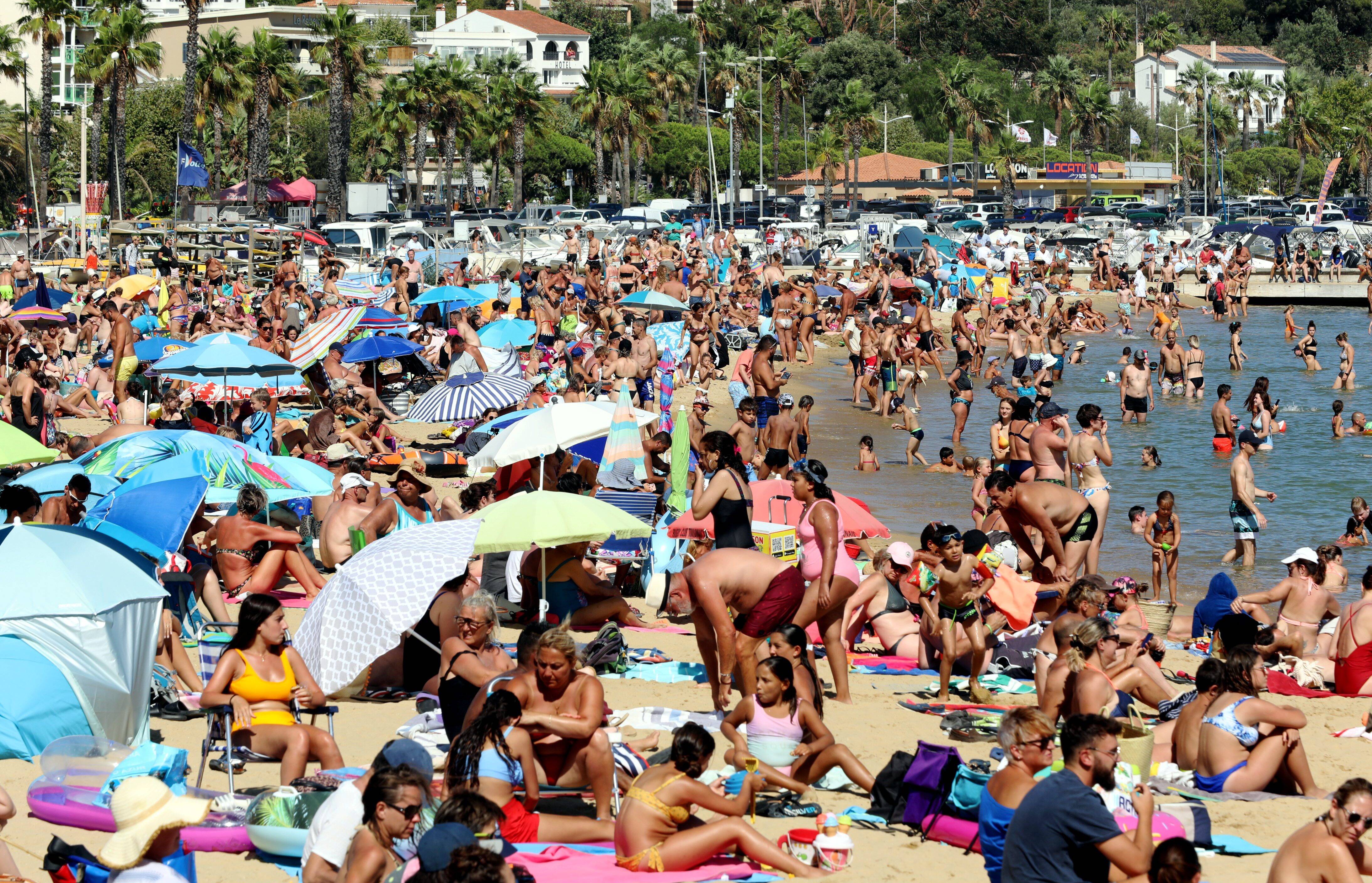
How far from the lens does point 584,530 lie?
7.76 meters

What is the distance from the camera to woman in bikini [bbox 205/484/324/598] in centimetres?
898

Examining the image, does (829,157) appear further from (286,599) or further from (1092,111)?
(286,599)

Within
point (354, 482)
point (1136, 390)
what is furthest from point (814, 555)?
point (1136, 390)

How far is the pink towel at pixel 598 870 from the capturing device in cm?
541

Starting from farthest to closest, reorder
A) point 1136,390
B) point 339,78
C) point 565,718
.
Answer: point 339,78
point 1136,390
point 565,718

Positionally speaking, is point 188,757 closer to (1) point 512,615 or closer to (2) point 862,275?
(1) point 512,615

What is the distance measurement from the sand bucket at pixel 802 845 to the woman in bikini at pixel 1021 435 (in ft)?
22.3

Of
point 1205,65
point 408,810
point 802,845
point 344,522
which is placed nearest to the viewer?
point 408,810

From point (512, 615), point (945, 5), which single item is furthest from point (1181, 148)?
point (512, 615)

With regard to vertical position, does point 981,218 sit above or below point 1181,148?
below

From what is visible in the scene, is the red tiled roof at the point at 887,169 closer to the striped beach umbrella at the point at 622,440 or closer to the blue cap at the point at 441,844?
the striped beach umbrella at the point at 622,440

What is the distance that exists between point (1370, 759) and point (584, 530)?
415 centimetres

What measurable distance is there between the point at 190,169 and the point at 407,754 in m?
29.5

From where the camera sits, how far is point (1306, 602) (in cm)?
920
